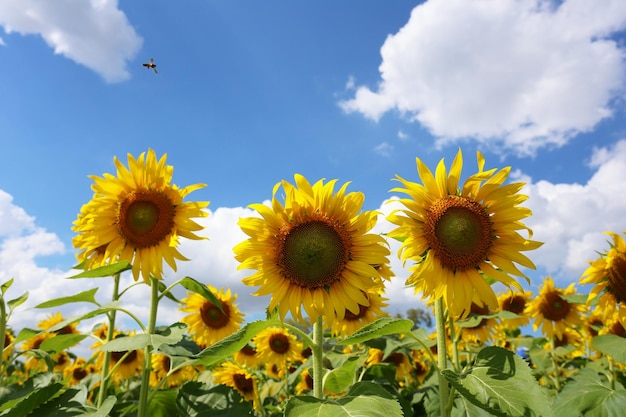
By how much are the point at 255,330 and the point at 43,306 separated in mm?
1898

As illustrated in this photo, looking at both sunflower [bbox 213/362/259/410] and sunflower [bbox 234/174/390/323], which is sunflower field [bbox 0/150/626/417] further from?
sunflower [bbox 213/362/259/410]

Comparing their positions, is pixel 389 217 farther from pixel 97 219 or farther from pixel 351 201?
pixel 97 219

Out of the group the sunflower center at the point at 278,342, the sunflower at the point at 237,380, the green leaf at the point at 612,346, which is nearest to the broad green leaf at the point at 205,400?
the sunflower at the point at 237,380

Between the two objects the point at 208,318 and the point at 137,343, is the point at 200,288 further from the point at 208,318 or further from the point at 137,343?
the point at 208,318

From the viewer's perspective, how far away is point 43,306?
3.71m

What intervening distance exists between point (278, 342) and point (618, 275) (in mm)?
4445

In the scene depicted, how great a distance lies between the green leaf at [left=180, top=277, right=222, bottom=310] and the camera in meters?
3.67

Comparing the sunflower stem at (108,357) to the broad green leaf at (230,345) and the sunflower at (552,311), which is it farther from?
the sunflower at (552,311)

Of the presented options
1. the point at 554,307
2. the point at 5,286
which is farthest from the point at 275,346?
the point at 554,307

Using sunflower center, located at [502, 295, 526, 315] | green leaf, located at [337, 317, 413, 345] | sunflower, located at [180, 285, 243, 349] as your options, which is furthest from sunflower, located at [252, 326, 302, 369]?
green leaf, located at [337, 317, 413, 345]

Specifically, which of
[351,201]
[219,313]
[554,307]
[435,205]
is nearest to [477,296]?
[435,205]

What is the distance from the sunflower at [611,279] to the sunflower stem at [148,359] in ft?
14.3

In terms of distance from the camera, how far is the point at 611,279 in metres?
5.33

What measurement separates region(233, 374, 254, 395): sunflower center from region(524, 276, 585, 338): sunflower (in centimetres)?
442
